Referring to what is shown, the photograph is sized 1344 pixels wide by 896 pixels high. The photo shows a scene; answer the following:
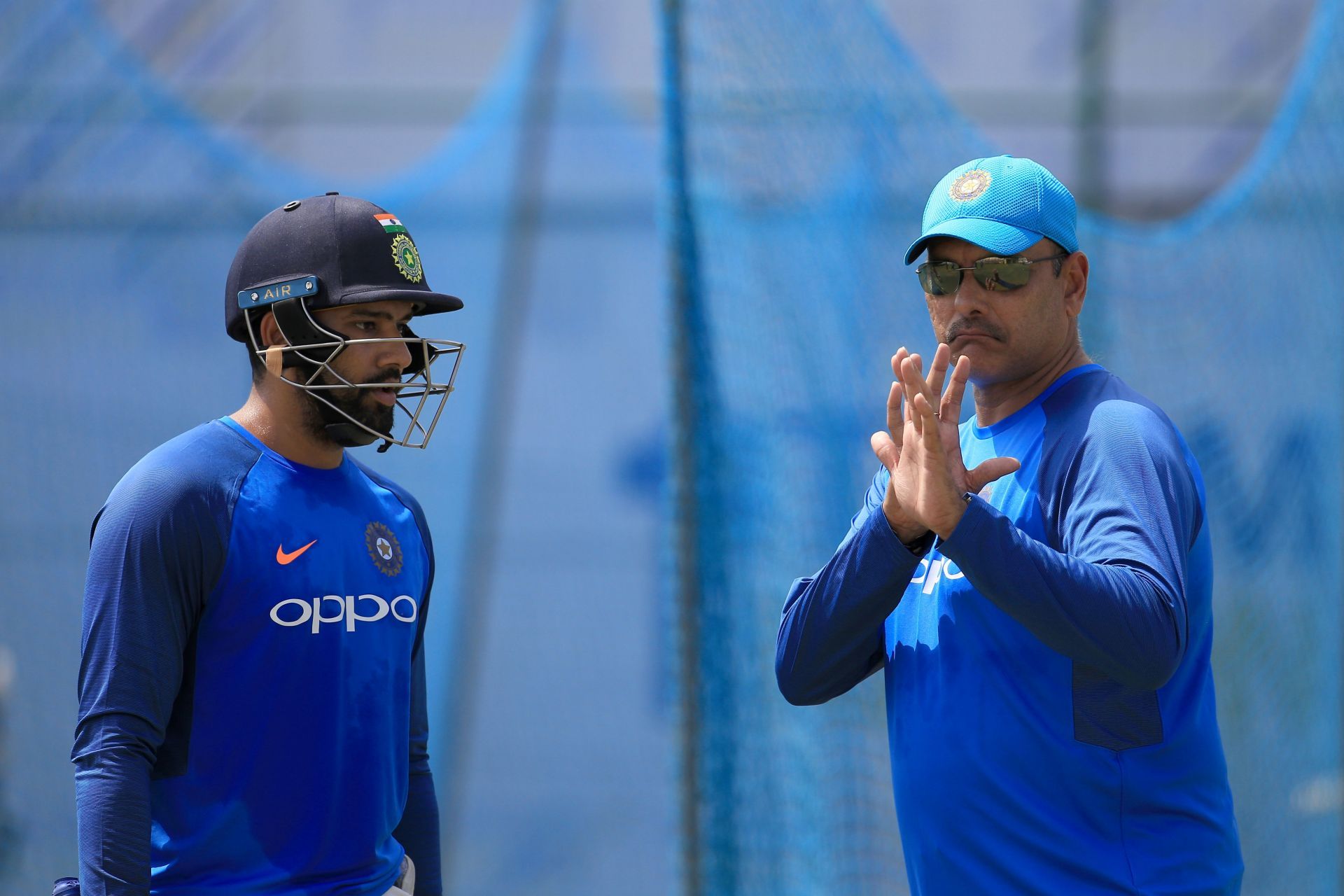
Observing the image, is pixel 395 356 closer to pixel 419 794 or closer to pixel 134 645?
pixel 134 645

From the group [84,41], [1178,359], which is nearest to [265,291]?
[84,41]

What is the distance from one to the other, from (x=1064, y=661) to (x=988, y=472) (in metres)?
0.26

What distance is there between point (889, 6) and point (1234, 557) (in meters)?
4.77

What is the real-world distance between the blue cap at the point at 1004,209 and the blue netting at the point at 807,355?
3.63 ft

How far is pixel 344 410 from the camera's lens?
1940 millimetres

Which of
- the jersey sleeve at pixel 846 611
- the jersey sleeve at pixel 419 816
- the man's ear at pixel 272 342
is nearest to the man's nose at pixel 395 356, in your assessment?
the man's ear at pixel 272 342

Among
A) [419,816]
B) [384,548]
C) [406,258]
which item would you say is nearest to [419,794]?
[419,816]

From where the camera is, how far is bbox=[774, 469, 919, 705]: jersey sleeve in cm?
174

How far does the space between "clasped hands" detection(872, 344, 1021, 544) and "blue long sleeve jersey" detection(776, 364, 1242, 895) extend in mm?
29

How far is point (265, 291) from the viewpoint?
1.93 m

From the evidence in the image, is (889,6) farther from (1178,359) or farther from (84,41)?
(84,41)

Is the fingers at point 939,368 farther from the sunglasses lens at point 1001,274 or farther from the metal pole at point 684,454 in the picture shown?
the metal pole at point 684,454

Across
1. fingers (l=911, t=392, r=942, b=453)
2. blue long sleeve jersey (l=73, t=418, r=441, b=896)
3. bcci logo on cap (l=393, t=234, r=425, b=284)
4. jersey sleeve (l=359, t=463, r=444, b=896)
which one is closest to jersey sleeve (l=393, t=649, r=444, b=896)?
jersey sleeve (l=359, t=463, r=444, b=896)

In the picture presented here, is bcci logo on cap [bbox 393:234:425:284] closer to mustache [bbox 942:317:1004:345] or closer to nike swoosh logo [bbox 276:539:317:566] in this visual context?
nike swoosh logo [bbox 276:539:317:566]
